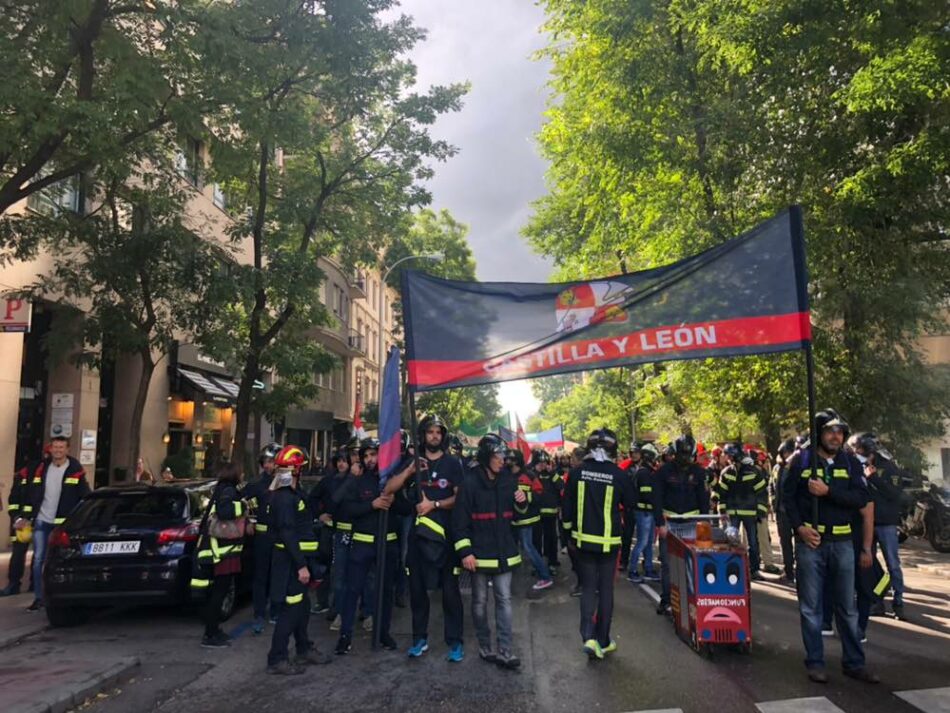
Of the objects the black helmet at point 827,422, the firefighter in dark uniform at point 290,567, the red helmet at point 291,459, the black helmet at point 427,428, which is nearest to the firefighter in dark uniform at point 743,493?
the black helmet at point 827,422

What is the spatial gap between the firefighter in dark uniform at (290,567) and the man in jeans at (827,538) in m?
4.01

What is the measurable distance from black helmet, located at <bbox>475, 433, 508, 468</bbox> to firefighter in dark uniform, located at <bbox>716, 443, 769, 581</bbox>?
5.42m

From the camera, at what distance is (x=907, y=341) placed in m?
13.4

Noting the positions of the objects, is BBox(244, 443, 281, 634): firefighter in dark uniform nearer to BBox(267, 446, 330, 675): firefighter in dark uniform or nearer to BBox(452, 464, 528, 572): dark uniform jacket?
BBox(267, 446, 330, 675): firefighter in dark uniform

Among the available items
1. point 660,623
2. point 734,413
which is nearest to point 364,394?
point 734,413

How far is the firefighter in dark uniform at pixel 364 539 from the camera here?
659 cm

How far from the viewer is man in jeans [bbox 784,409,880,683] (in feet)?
18.2

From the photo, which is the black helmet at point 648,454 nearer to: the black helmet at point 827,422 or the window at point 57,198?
the black helmet at point 827,422

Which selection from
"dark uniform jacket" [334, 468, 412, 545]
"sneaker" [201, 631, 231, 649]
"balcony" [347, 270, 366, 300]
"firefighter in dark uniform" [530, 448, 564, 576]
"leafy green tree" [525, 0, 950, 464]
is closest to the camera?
"dark uniform jacket" [334, 468, 412, 545]

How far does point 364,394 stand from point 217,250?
32.5 meters

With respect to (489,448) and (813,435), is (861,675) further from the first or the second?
(489,448)

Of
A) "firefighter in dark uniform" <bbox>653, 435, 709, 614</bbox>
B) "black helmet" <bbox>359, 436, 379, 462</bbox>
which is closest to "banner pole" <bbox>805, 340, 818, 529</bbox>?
"firefighter in dark uniform" <bbox>653, 435, 709, 614</bbox>

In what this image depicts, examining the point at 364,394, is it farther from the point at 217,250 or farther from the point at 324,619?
the point at 324,619

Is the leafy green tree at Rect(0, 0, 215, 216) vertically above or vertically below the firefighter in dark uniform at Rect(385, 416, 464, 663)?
above
